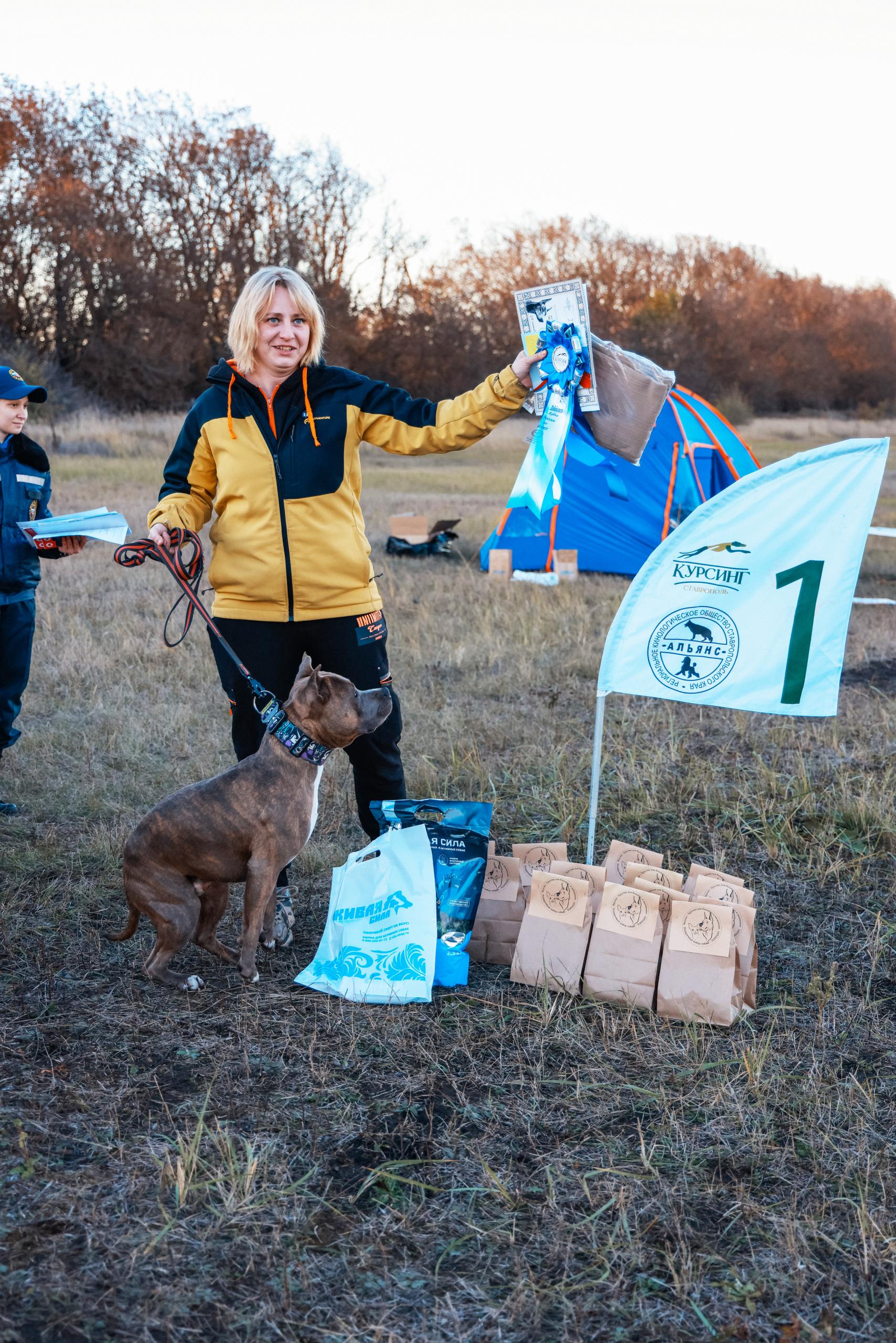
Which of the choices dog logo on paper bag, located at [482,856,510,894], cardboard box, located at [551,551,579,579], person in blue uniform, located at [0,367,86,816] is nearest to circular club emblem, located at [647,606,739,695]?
dog logo on paper bag, located at [482,856,510,894]

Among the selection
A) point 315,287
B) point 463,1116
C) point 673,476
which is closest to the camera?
point 463,1116

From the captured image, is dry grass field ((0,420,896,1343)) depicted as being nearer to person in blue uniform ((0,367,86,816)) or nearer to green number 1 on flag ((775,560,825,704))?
person in blue uniform ((0,367,86,816))

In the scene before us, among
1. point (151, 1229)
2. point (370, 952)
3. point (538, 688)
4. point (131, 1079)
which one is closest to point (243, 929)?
point (370, 952)

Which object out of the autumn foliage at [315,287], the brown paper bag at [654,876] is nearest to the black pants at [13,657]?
the brown paper bag at [654,876]

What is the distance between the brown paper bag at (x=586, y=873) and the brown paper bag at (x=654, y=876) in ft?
0.26

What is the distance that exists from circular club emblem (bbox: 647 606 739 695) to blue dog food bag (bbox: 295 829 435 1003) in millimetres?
1015

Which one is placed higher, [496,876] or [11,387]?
[11,387]

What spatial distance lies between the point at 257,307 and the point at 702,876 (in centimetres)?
236

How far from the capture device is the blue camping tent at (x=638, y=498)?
383 inches

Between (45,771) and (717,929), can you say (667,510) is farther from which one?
(717,929)

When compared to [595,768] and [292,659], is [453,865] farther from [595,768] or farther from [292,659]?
[292,659]

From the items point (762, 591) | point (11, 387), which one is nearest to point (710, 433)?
point (762, 591)

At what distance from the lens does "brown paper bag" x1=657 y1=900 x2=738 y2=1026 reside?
2.89 metres

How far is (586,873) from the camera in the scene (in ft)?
10.7
